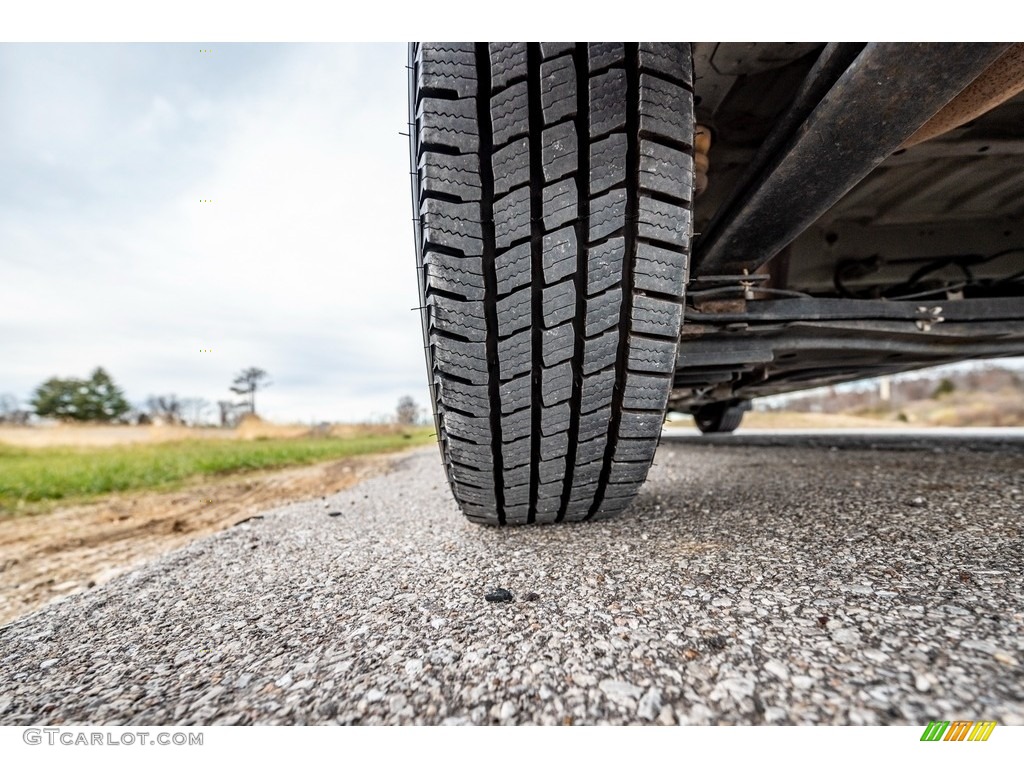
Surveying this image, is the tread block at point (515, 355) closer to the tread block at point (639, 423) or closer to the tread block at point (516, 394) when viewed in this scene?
the tread block at point (516, 394)

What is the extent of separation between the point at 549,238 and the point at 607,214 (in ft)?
0.37

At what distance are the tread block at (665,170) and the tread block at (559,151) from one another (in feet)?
0.40

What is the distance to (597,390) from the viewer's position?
0.96 metres

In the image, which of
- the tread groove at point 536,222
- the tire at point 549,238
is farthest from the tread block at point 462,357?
A: the tread groove at point 536,222

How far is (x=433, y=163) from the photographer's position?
0.82 metres

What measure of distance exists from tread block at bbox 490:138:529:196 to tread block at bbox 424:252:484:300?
0.47 feet

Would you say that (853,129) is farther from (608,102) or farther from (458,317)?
(458,317)

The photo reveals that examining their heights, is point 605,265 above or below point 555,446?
above

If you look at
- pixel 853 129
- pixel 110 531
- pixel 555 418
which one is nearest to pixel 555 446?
pixel 555 418

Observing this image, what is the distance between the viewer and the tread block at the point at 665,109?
785 millimetres

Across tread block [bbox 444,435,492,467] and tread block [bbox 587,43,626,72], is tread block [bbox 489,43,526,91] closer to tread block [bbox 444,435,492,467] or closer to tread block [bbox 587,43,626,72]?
tread block [bbox 587,43,626,72]

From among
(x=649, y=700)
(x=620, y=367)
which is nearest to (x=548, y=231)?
(x=620, y=367)
